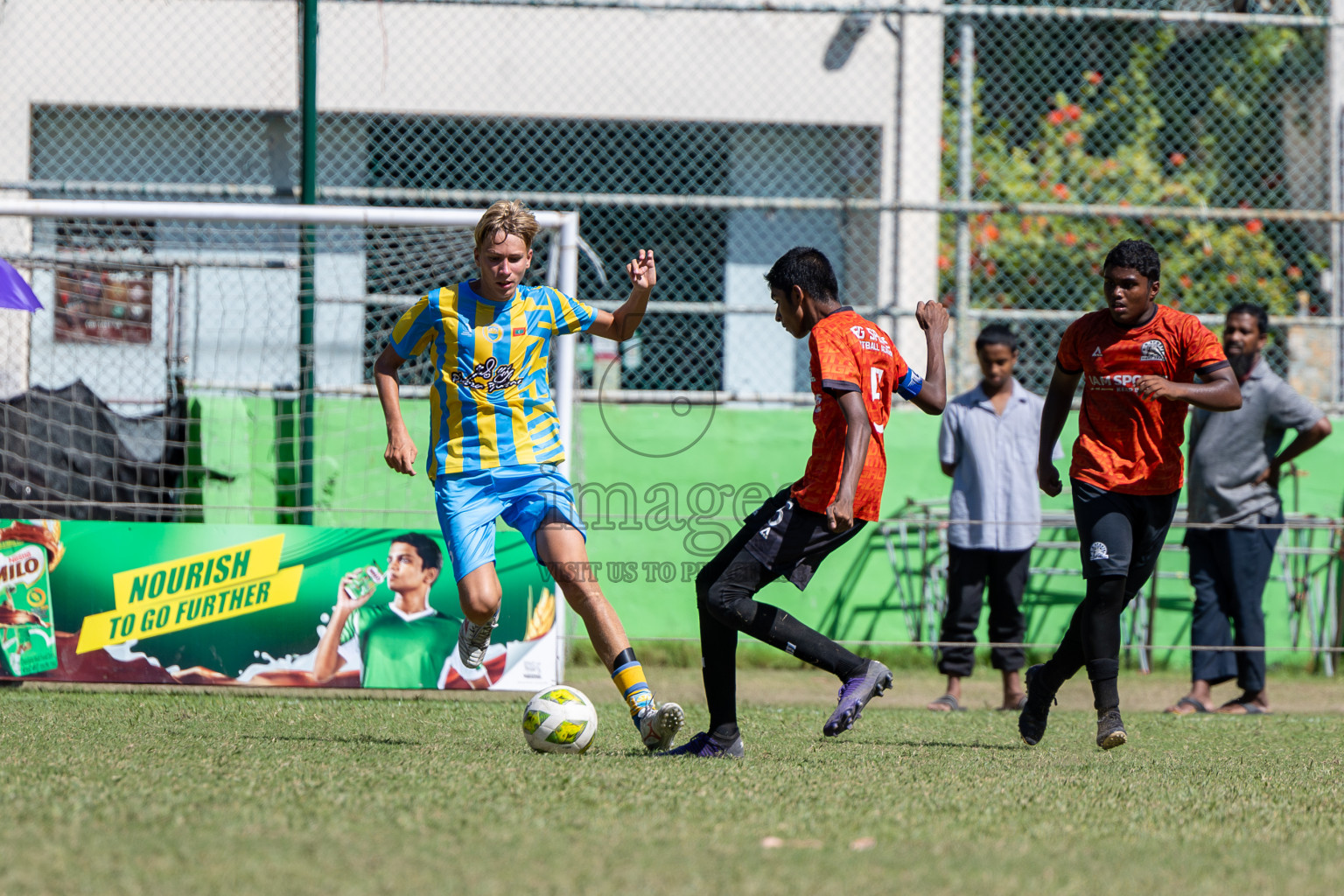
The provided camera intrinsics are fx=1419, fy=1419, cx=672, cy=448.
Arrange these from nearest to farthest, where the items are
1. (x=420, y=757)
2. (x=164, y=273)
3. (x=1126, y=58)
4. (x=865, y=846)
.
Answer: (x=865, y=846)
(x=420, y=757)
(x=164, y=273)
(x=1126, y=58)

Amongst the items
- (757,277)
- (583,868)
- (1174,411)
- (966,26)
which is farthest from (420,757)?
(757,277)

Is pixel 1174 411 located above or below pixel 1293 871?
above

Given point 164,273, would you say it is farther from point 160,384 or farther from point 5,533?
point 5,533

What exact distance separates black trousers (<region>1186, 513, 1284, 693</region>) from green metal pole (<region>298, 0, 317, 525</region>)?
4892 millimetres

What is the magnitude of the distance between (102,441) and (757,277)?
4989 millimetres

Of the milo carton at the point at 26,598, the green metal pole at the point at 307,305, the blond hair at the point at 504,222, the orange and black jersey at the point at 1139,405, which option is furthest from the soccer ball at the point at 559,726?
the green metal pole at the point at 307,305

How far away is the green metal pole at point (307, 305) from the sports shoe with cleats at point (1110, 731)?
4.54 metres

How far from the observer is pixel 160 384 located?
29.6ft

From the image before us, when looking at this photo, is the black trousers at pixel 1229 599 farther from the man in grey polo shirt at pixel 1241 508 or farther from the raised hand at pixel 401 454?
the raised hand at pixel 401 454

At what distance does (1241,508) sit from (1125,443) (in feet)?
8.58

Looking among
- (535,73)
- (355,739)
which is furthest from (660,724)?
(535,73)

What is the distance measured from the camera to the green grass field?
290 cm

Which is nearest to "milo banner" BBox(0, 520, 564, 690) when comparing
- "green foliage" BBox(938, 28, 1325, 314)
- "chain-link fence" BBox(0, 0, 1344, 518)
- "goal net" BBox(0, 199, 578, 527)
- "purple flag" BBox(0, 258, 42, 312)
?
"goal net" BBox(0, 199, 578, 527)

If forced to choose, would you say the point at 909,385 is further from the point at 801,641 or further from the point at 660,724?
the point at 660,724
